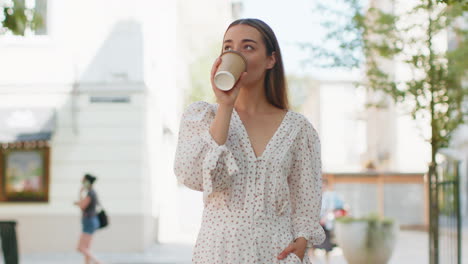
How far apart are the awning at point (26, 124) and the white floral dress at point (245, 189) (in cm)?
1307

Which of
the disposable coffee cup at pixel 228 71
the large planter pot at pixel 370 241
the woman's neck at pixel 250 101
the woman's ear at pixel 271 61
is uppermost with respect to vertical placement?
the woman's ear at pixel 271 61

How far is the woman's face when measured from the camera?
2.57 meters

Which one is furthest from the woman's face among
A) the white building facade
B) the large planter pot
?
the white building facade

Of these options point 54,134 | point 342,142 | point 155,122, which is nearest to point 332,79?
point 342,142

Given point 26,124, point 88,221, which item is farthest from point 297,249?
point 26,124

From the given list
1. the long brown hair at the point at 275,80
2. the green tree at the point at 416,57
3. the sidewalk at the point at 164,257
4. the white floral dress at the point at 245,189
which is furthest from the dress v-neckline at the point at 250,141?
the sidewalk at the point at 164,257

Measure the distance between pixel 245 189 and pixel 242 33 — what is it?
54 centimetres

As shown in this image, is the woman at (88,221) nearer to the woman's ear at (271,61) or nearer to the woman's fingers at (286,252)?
the woman's ear at (271,61)

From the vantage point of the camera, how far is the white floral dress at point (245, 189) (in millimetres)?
2428

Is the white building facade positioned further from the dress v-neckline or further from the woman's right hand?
the woman's right hand

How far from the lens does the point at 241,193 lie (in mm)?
2494

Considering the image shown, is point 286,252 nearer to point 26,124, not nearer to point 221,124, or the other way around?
point 221,124

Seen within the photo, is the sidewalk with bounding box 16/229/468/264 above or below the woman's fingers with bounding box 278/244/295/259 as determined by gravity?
below

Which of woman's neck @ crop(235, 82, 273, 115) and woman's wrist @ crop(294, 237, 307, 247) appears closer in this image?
woman's wrist @ crop(294, 237, 307, 247)
